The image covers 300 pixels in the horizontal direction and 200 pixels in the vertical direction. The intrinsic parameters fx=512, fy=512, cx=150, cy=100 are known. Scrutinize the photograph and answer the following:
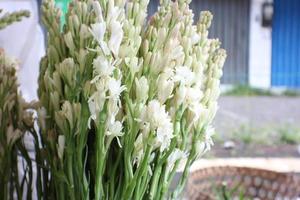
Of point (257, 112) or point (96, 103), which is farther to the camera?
point (257, 112)

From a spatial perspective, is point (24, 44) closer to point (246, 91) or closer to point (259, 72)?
point (246, 91)

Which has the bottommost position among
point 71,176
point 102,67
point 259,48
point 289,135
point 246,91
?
point 289,135

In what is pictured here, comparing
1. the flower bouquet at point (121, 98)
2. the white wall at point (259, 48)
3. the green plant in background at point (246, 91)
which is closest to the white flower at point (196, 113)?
the flower bouquet at point (121, 98)

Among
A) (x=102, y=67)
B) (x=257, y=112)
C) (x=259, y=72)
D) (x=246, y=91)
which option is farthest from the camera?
(x=259, y=72)

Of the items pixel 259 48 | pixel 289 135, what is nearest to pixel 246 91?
pixel 259 48

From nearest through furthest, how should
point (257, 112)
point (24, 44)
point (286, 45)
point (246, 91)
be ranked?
1. point (24, 44)
2. point (257, 112)
3. point (246, 91)
4. point (286, 45)

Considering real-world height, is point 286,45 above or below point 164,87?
above
